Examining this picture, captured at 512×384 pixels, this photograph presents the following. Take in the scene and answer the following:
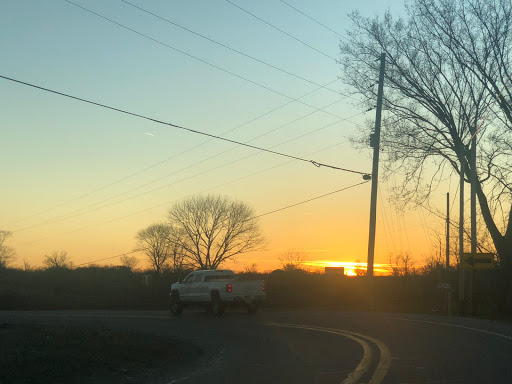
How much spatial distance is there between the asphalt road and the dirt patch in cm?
59

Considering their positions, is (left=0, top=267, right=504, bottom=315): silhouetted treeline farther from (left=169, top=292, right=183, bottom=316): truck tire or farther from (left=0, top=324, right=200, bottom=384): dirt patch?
(left=0, top=324, right=200, bottom=384): dirt patch

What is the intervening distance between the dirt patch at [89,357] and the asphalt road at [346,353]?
23.2 inches

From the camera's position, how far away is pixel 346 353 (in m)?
13.9

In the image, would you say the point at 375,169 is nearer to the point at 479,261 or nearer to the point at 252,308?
the point at 479,261

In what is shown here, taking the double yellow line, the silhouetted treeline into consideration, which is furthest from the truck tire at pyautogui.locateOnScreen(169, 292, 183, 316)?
the double yellow line

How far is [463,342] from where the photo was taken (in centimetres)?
1573

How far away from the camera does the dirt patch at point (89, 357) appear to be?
11414 mm

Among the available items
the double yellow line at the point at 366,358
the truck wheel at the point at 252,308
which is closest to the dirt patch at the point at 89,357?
the double yellow line at the point at 366,358

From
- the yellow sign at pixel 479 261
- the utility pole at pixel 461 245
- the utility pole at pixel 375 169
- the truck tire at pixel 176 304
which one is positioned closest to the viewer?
the yellow sign at pixel 479 261

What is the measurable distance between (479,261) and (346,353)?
19.4 meters

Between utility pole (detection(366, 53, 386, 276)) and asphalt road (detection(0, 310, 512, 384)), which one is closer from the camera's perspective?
asphalt road (detection(0, 310, 512, 384))

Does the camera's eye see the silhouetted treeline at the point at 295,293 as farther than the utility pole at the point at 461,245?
Yes

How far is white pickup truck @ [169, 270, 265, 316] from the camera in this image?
94.7ft

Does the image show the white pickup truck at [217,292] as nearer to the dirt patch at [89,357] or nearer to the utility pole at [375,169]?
the utility pole at [375,169]
